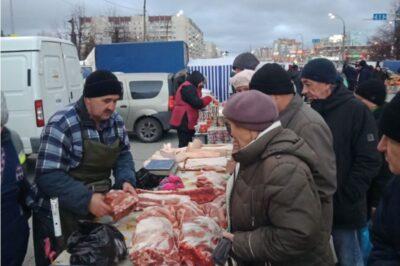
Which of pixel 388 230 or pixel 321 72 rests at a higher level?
pixel 321 72

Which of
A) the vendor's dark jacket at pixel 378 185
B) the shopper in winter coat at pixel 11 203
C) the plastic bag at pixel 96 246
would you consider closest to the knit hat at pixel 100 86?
the shopper in winter coat at pixel 11 203

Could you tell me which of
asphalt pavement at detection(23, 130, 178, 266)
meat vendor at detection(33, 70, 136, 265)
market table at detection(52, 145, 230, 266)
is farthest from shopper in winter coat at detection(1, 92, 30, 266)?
asphalt pavement at detection(23, 130, 178, 266)

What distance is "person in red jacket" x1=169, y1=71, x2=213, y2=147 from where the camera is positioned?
7.77 meters

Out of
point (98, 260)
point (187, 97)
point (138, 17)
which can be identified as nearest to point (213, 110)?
point (187, 97)

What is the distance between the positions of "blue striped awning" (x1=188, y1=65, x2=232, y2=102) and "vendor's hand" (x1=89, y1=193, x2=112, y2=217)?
624 inches

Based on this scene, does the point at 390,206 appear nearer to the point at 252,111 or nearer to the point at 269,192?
the point at 269,192

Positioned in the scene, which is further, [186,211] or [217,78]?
[217,78]

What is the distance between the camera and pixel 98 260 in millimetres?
2416

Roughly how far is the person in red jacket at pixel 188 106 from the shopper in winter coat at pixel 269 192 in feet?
18.1

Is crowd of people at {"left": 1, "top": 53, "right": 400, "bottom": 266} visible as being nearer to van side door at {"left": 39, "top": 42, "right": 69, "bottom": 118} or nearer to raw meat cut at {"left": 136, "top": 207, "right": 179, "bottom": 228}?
raw meat cut at {"left": 136, "top": 207, "right": 179, "bottom": 228}

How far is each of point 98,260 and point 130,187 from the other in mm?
994

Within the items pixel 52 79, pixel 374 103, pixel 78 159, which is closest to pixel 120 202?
pixel 78 159

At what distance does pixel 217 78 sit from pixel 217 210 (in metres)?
15.8

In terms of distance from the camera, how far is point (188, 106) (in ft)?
25.7
